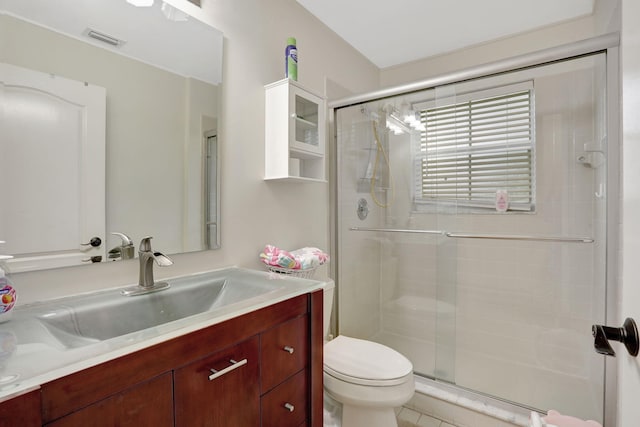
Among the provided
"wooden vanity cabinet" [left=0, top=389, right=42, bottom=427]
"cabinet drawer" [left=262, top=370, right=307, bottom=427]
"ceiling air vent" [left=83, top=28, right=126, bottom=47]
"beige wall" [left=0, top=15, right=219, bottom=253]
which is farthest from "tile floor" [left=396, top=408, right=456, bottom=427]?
"ceiling air vent" [left=83, top=28, right=126, bottom=47]

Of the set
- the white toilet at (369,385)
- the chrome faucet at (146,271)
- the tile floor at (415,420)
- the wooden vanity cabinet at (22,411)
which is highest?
the chrome faucet at (146,271)

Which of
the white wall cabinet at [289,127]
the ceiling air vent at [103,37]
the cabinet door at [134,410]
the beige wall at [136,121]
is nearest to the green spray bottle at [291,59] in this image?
the white wall cabinet at [289,127]

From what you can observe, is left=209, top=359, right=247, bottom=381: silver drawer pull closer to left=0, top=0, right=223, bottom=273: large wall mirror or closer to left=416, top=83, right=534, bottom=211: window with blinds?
left=0, top=0, right=223, bottom=273: large wall mirror

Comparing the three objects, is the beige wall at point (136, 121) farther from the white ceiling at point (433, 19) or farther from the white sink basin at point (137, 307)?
the white ceiling at point (433, 19)

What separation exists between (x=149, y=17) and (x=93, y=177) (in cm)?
66

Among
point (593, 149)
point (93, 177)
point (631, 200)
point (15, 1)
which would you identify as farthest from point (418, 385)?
point (15, 1)

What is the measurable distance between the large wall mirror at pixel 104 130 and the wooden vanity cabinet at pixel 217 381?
56 centimetres

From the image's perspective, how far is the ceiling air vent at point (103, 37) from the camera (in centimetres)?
108

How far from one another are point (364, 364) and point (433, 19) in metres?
2.15

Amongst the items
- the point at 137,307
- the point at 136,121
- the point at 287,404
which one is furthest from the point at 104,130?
the point at 287,404

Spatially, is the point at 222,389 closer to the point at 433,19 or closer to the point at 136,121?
the point at 136,121

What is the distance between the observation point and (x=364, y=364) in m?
1.58

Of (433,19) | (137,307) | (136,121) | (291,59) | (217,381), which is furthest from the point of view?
(433,19)

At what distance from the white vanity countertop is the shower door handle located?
2.59 ft
